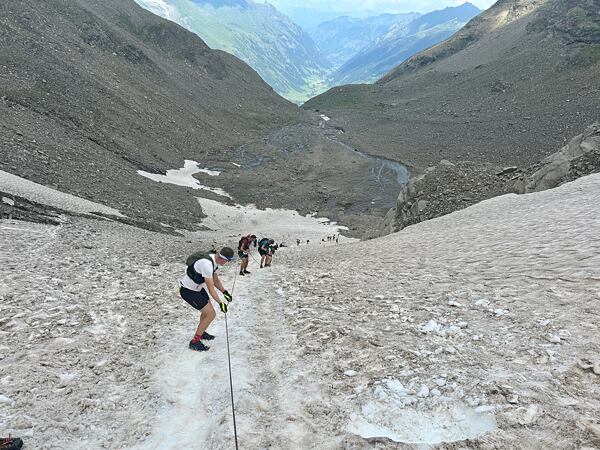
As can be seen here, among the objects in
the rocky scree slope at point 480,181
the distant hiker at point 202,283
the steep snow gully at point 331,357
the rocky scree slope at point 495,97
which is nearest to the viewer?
the steep snow gully at point 331,357

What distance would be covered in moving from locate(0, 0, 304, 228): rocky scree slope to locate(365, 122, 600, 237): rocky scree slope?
20.9 m

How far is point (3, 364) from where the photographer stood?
7.23 meters

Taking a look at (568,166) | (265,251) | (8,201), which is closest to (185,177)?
(8,201)

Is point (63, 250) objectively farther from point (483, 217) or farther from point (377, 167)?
point (377, 167)

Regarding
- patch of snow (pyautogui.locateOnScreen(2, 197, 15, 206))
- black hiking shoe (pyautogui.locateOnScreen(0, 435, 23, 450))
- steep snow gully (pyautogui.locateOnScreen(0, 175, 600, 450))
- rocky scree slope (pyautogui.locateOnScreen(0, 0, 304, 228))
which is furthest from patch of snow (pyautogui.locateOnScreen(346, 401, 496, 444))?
rocky scree slope (pyautogui.locateOnScreen(0, 0, 304, 228))

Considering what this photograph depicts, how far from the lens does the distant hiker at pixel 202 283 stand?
8562 mm

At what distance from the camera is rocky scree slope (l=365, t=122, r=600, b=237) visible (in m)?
25.6

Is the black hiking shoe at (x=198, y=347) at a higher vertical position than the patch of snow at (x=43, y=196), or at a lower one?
lower

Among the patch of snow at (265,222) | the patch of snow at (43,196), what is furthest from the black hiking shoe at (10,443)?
the patch of snow at (265,222)

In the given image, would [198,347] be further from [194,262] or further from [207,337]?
[194,262]

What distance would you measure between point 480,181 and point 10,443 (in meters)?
32.7

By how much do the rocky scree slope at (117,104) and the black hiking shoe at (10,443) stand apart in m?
25.5

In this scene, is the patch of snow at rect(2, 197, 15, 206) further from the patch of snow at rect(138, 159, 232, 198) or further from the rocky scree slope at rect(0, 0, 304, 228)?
the patch of snow at rect(138, 159, 232, 198)

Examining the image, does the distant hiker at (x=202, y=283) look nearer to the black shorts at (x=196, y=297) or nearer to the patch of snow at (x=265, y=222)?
the black shorts at (x=196, y=297)
